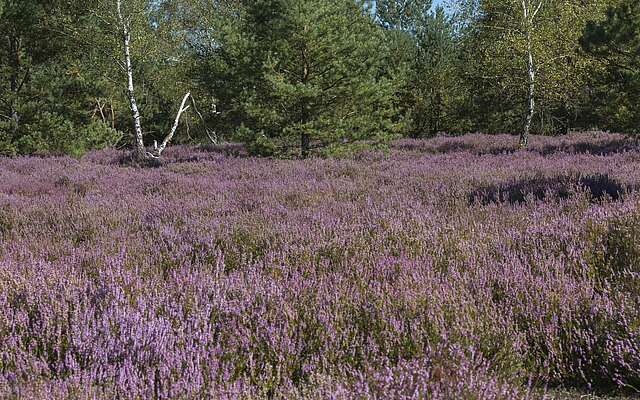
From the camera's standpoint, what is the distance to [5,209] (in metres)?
6.75

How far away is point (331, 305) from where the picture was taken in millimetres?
2869

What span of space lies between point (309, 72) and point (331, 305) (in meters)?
11.3

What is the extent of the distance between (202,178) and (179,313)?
725cm

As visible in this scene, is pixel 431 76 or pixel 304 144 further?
pixel 431 76

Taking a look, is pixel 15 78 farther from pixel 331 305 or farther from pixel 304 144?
pixel 331 305

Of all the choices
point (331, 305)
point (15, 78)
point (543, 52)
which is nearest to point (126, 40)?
point (15, 78)

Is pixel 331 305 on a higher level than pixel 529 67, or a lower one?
lower

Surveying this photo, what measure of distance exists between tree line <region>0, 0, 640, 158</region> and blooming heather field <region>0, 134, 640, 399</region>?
7671 mm

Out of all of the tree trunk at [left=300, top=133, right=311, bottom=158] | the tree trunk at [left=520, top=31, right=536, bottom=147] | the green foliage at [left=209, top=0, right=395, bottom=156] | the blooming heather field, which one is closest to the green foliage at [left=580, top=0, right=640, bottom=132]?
the tree trunk at [left=520, top=31, right=536, bottom=147]

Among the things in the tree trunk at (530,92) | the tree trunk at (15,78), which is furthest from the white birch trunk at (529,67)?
the tree trunk at (15,78)

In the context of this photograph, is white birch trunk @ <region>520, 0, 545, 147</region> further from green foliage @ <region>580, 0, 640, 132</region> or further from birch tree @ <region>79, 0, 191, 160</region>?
birch tree @ <region>79, 0, 191, 160</region>

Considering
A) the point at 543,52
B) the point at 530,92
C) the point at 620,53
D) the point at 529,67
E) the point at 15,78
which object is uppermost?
the point at 543,52

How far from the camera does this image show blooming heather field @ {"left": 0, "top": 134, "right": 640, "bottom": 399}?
2189 mm

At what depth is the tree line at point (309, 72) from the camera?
12.8 metres
